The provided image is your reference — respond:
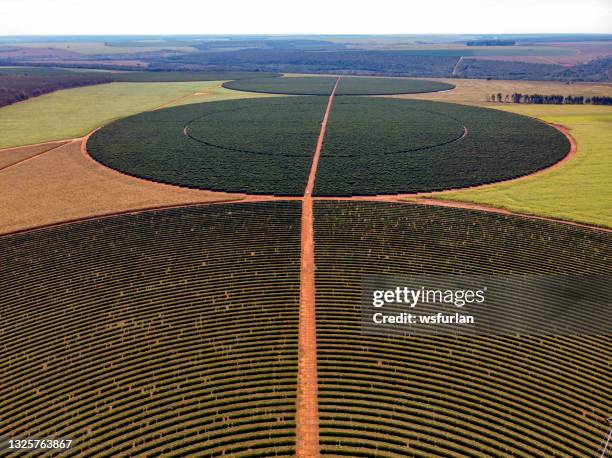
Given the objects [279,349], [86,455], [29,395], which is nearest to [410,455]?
Answer: [279,349]

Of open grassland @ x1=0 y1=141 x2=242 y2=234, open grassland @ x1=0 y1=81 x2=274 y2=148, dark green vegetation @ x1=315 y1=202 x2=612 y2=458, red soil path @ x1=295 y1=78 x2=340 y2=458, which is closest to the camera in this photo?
dark green vegetation @ x1=315 y1=202 x2=612 y2=458

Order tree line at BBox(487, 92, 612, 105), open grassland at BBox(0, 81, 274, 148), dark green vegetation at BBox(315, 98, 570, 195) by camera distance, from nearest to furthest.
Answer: dark green vegetation at BBox(315, 98, 570, 195) → open grassland at BBox(0, 81, 274, 148) → tree line at BBox(487, 92, 612, 105)

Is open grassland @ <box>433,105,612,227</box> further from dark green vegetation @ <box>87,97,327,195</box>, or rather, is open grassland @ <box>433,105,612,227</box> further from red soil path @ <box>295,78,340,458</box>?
dark green vegetation @ <box>87,97,327,195</box>

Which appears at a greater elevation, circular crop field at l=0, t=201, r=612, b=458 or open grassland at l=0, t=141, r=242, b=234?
open grassland at l=0, t=141, r=242, b=234

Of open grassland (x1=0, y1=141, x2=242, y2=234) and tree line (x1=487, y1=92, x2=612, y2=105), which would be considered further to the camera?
tree line (x1=487, y1=92, x2=612, y2=105)

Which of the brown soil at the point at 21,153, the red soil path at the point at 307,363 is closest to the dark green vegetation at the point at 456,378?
the red soil path at the point at 307,363

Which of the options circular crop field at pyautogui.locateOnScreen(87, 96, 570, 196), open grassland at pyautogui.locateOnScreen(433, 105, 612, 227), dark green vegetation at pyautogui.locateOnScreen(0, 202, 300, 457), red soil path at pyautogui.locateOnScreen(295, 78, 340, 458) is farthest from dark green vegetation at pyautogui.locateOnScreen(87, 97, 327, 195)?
open grassland at pyautogui.locateOnScreen(433, 105, 612, 227)

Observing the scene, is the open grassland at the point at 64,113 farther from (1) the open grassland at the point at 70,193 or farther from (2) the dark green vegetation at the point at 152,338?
(2) the dark green vegetation at the point at 152,338
